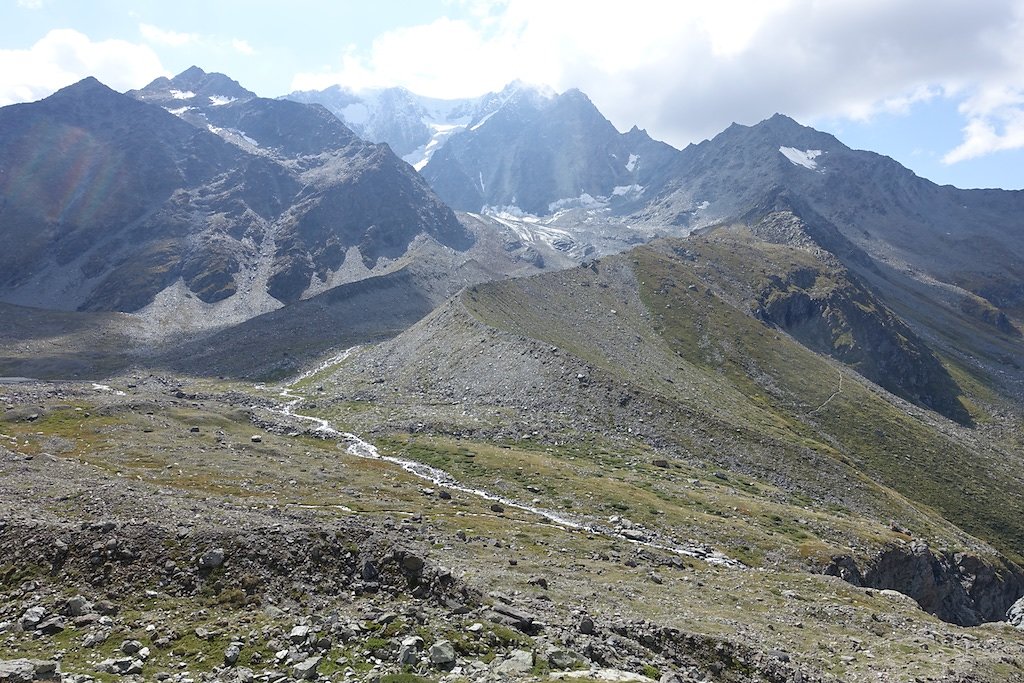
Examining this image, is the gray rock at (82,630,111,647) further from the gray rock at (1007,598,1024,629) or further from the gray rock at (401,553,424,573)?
the gray rock at (1007,598,1024,629)

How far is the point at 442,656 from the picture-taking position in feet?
78.4

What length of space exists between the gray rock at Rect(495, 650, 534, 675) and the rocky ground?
9cm

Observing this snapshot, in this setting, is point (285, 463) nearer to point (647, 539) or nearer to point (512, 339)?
point (647, 539)

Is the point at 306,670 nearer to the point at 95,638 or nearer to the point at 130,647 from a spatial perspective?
the point at 130,647

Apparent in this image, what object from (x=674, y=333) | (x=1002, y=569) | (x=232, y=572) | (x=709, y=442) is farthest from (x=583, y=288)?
(x=232, y=572)

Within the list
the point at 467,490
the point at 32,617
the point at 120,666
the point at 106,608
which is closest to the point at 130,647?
the point at 120,666

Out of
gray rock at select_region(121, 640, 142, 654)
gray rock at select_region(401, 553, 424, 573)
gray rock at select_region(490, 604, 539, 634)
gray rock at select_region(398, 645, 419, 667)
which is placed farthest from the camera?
gray rock at select_region(401, 553, 424, 573)

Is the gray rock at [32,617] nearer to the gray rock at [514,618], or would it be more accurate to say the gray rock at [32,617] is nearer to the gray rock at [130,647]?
the gray rock at [130,647]

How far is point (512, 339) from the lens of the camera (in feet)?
462

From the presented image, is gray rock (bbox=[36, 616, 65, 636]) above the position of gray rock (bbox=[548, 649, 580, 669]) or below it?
above

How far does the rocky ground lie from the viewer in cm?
2380

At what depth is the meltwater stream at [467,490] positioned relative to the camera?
63.2m

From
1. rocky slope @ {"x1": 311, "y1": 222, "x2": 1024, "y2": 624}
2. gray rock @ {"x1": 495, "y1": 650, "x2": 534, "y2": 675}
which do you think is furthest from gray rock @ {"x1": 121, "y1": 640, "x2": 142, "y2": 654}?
rocky slope @ {"x1": 311, "y1": 222, "x2": 1024, "y2": 624}

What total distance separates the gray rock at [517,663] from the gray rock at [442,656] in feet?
5.58
